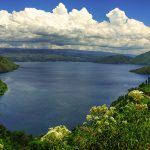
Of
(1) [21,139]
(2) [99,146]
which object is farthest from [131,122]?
(1) [21,139]

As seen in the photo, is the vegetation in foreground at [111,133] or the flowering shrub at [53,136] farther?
the vegetation in foreground at [111,133]

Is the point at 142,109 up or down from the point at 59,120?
up

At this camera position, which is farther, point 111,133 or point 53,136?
point 111,133

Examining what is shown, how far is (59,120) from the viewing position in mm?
199500

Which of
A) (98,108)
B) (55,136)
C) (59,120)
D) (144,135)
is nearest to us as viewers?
(55,136)

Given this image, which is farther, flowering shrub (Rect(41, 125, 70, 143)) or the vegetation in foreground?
the vegetation in foreground

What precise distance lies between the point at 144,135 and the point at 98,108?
4.22m

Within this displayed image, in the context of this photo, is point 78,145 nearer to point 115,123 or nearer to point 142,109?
point 115,123

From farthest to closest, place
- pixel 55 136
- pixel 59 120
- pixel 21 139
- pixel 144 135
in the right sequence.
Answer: pixel 59 120 → pixel 21 139 → pixel 144 135 → pixel 55 136

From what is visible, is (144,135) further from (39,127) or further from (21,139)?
(39,127)

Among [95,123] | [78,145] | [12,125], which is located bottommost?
[12,125]

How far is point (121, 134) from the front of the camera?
24406 mm

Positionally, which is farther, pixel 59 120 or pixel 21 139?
pixel 59 120

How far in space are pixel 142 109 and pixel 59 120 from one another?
176m
